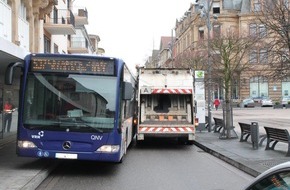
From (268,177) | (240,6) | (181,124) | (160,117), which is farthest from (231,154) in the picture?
(240,6)

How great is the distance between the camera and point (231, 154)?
13172 millimetres

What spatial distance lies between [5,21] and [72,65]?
295 inches

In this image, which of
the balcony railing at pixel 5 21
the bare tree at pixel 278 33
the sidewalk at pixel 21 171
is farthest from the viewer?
the balcony railing at pixel 5 21

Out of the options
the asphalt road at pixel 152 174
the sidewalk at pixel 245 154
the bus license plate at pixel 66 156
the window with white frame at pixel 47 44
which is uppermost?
the window with white frame at pixel 47 44

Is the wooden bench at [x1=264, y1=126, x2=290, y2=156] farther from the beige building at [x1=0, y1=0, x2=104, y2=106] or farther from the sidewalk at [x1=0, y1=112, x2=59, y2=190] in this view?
the beige building at [x1=0, y1=0, x2=104, y2=106]

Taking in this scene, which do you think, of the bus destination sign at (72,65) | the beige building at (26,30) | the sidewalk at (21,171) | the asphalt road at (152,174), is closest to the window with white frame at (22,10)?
the beige building at (26,30)

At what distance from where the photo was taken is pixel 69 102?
9.75 meters

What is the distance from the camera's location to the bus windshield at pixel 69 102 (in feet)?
31.5

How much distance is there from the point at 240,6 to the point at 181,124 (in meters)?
61.9

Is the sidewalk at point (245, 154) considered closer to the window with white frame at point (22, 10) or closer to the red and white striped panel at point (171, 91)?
the red and white striped panel at point (171, 91)

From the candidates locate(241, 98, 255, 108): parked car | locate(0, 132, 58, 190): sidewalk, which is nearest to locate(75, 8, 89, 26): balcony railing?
locate(241, 98, 255, 108): parked car

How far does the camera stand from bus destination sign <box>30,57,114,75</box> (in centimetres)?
991

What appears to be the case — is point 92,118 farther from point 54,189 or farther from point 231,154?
point 231,154

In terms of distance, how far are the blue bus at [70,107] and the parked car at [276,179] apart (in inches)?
257
